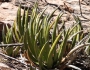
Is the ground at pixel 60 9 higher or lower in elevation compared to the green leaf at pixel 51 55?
lower

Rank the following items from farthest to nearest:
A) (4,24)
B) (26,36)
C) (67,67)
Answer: (4,24) < (67,67) < (26,36)

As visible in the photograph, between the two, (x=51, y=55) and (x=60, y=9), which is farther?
(x=60, y=9)

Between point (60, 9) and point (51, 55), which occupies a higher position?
point (51, 55)

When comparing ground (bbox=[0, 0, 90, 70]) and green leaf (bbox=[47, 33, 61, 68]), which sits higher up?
green leaf (bbox=[47, 33, 61, 68])

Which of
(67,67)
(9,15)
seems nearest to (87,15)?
(9,15)

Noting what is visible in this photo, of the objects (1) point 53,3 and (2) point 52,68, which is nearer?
(2) point 52,68

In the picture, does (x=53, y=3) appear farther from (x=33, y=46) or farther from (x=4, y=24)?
(x=33, y=46)

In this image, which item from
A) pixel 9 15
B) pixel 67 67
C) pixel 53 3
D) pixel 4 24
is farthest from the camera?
pixel 53 3

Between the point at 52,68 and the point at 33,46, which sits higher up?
the point at 33,46

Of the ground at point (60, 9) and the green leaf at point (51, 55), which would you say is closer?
the green leaf at point (51, 55)

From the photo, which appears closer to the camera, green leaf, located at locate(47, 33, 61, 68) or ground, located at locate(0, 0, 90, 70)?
green leaf, located at locate(47, 33, 61, 68)
